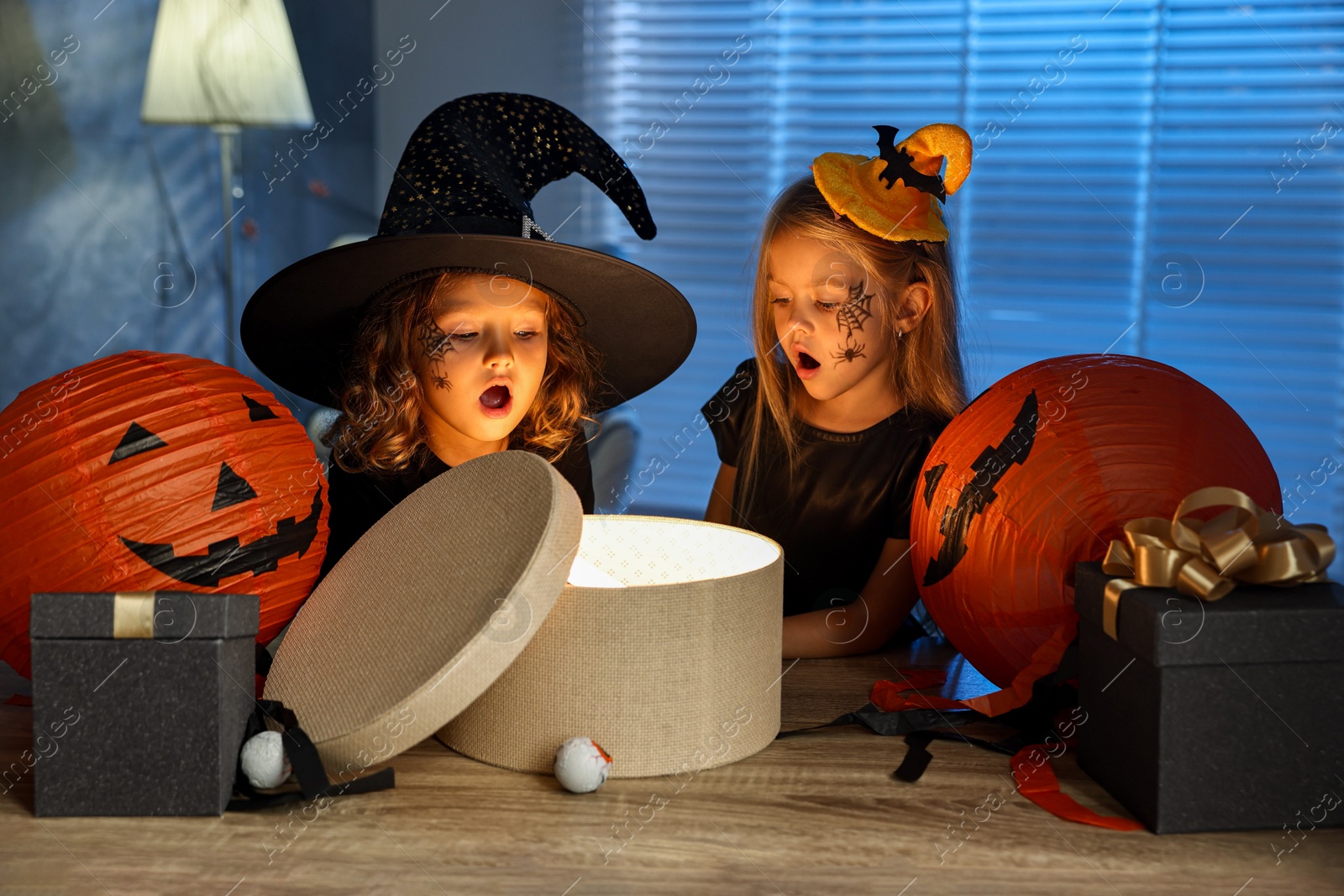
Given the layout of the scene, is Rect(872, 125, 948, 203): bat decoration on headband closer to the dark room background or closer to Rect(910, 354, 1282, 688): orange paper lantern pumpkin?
Rect(910, 354, 1282, 688): orange paper lantern pumpkin

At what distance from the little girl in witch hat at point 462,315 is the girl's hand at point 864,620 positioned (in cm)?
37

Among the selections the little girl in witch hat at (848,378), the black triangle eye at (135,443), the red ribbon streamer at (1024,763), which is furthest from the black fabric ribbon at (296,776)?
the little girl in witch hat at (848,378)

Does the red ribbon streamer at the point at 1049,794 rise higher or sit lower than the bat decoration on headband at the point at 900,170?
lower

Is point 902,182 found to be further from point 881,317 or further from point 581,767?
point 581,767

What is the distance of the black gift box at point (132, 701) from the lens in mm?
688

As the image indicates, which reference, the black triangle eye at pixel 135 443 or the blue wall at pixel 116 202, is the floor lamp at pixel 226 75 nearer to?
the blue wall at pixel 116 202

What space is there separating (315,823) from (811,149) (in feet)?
10.1

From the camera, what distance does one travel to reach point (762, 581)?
794mm

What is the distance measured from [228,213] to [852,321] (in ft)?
6.85

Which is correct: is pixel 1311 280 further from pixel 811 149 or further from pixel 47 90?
pixel 47 90

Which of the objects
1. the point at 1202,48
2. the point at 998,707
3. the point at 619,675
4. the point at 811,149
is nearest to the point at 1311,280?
the point at 1202,48

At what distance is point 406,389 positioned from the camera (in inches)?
48.5

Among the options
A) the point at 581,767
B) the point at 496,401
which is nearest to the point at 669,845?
the point at 581,767

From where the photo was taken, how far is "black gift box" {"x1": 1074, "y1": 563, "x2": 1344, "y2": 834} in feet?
2.21
